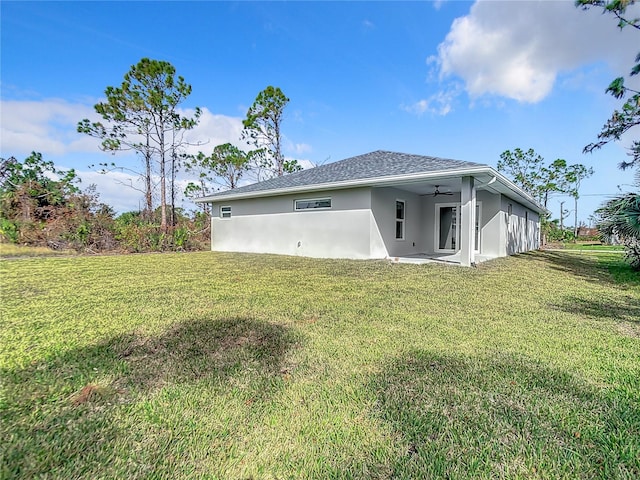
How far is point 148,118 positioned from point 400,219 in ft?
50.2

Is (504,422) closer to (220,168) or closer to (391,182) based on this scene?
(391,182)

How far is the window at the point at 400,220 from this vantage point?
35.9ft

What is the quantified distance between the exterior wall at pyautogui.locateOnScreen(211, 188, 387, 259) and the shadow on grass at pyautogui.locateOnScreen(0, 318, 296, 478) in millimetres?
6842

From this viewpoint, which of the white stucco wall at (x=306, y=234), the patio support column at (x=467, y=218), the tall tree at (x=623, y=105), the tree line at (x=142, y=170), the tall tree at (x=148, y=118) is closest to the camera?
the patio support column at (x=467, y=218)

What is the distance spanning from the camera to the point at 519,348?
9.53 ft

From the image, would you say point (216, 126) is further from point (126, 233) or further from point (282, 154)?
point (126, 233)

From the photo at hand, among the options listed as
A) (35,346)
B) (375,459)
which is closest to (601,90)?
(375,459)

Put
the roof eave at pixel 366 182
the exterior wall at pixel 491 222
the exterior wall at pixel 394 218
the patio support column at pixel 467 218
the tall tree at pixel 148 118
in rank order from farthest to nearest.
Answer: the tall tree at pixel 148 118, the exterior wall at pixel 491 222, the exterior wall at pixel 394 218, the patio support column at pixel 467 218, the roof eave at pixel 366 182

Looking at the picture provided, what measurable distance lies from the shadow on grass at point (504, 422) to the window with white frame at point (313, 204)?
8516 mm

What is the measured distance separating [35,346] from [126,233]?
12.3 meters

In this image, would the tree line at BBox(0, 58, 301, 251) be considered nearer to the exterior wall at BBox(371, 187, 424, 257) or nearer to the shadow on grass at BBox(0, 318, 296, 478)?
the exterior wall at BBox(371, 187, 424, 257)

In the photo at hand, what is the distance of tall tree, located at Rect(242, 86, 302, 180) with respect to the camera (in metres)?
20.8

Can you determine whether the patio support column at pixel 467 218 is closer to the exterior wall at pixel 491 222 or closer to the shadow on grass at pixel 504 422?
the exterior wall at pixel 491 222

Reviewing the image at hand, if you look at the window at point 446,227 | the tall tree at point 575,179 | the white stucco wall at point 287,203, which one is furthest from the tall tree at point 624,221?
the tall tree at point 575,179
